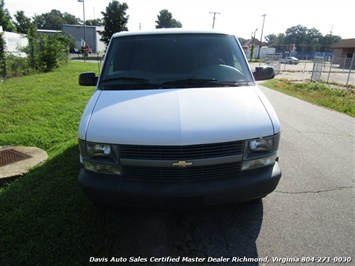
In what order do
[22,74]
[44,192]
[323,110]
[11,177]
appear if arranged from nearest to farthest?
1. [44,192]
2. [11,177]
3. [323,110]
4. [22,74]

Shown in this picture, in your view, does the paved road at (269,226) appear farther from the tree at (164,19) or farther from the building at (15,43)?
the tree at (164,19)

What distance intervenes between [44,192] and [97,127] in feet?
5.22

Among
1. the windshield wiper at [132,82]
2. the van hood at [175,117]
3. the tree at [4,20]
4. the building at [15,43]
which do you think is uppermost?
the tree at [4,20]

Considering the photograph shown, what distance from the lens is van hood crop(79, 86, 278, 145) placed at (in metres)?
2.20

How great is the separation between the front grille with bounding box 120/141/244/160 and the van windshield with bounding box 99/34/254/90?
0.93 metres

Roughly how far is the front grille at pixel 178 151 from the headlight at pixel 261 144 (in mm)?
157

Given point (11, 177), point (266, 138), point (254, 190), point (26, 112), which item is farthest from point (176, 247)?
point (26, 112)

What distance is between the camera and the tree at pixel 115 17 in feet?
126

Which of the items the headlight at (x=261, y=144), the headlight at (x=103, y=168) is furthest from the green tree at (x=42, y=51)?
the headlight at (x=261, y=144)

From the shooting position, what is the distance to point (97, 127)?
2.32 m

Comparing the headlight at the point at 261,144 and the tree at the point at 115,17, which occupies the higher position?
the tree at the point at 115,17

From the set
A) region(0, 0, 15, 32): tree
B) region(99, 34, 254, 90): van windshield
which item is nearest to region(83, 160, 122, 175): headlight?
region(99, 34, 254, 90): van windshield

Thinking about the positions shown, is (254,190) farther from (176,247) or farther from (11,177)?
(11,177)

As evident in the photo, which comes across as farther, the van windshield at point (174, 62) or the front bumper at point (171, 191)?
the van windshield at point (174, 62)
